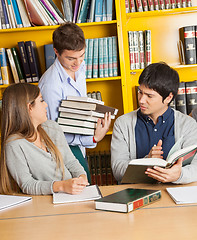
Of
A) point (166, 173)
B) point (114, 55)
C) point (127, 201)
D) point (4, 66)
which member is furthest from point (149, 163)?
point (4, 66)

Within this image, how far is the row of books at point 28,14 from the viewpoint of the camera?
115 inches

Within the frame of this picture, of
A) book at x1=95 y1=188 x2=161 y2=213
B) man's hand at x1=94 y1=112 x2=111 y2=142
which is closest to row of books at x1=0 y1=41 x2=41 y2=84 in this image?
man's hand at x1=94 y1=112 x2=111 y2=142

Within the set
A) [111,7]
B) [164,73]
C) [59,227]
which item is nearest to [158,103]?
[164,73]

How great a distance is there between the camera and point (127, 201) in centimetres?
139

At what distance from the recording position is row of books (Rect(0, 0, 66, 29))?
291cm

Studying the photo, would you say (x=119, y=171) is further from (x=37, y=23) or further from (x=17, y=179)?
(x=37, y=23)

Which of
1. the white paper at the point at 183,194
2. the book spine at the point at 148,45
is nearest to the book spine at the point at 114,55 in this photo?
the book spine at the point at 148,45

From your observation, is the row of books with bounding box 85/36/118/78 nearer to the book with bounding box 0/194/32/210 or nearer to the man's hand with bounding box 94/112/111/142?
the man's hand with bounding box 94/112/111/142

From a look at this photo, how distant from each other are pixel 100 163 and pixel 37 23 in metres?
1.30

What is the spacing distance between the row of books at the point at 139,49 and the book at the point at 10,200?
67.7 inches

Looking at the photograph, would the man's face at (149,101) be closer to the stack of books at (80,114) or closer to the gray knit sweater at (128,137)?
the gray knit sweater at (128,137)

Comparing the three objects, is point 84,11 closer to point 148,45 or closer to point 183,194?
point 148,45

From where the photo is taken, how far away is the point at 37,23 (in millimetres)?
2973

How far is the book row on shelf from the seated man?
113 cm
